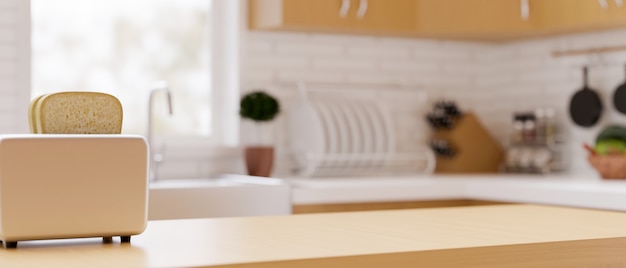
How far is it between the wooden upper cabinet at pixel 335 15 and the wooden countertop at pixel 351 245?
2.20 m

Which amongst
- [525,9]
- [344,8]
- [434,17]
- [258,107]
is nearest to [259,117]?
[258,107]

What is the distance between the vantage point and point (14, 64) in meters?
3.61

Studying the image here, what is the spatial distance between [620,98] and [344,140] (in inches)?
47.7

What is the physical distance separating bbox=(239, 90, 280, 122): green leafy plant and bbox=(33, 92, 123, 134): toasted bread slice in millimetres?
2511

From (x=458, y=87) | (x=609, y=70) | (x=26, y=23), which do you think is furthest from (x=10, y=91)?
(x=609, y=70)

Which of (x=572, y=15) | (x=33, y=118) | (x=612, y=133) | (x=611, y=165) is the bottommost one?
(x=611, y=165)

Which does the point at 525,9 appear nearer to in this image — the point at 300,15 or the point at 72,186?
the point at 300,15

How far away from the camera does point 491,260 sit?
1272 millimetres

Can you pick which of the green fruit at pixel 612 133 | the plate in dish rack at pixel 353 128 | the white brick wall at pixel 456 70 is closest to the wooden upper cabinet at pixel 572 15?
the white brick wall at pixel 456 70

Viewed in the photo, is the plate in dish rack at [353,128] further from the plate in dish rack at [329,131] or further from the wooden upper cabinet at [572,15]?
the wooden upper cabinet at [572,15]

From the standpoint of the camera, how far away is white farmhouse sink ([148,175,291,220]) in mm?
3178

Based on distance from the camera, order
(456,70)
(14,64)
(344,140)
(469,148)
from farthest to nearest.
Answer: (456,70) → (469,148) → (344,140) → (14,64)

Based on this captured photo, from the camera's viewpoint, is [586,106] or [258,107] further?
[586,106]

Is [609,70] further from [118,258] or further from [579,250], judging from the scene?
[118,258]
